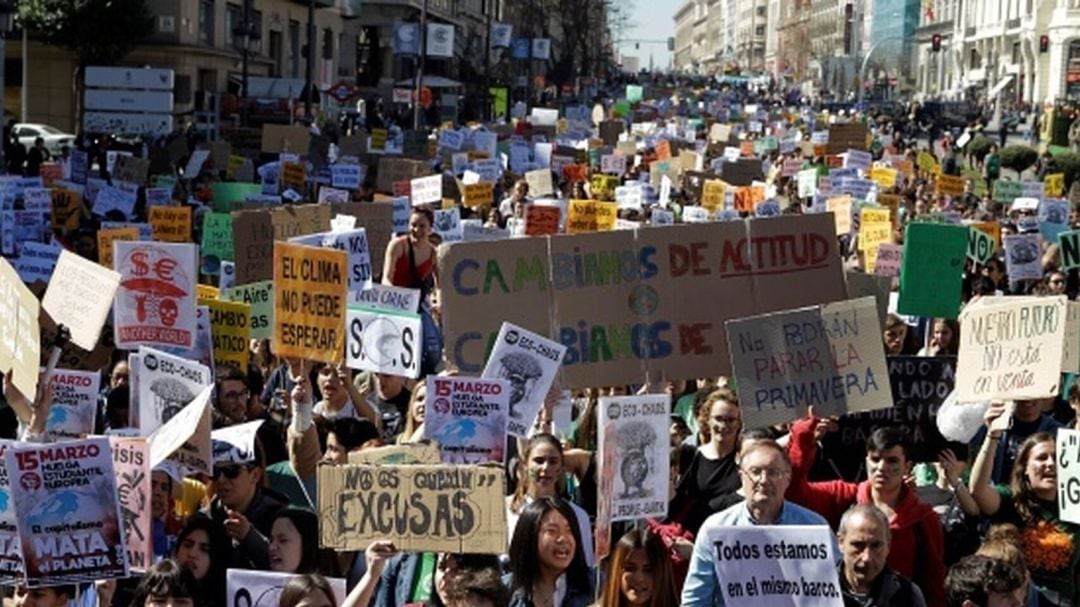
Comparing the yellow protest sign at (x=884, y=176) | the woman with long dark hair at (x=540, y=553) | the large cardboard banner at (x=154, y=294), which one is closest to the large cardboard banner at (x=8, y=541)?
the woman with long dark hair at (x=540, y=553)

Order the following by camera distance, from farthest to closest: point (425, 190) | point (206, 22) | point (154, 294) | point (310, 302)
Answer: point (206, 22)
point (425, 190)
point (154, 294)
point (310, 302)

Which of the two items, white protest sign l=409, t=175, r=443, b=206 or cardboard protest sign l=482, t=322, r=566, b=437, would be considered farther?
white protest sign l=409, t=175, r=443, b=206

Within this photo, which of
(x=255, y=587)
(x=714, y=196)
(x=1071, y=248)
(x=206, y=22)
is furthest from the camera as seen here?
(x=206, y=22)

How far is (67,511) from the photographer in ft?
22.3

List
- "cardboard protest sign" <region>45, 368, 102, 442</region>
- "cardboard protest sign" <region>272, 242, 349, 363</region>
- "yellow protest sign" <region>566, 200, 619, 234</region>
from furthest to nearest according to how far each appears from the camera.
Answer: "yellow protest sign" <region>566, 200, 619, 234</region>
"cardboard protest sign" <region>272, 242, 349, 363</region>
"cardboard protest sign" <region>45, 368, 102, 442</region>

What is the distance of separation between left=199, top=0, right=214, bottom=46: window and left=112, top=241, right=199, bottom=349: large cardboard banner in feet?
157

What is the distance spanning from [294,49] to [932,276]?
60597 millimetres

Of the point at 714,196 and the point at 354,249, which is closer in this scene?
the point at 354,249

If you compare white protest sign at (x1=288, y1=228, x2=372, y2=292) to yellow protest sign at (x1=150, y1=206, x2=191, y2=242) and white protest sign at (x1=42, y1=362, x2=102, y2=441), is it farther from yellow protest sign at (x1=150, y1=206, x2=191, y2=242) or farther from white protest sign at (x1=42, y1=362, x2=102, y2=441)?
yellow protest sign at (x1=150, y1=206, x2=191, y2=242)

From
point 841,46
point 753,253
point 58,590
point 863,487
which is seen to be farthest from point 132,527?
point 841,46

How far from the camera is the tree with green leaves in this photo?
167 feet

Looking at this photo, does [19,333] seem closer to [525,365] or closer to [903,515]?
[525,365]

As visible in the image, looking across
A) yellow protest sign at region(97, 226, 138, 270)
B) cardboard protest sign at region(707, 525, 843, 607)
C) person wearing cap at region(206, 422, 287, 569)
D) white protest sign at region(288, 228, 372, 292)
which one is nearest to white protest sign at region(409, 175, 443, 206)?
yellow protest sign at region(97, 226, 138, 270)

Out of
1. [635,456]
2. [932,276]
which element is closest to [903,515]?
[635,456]
